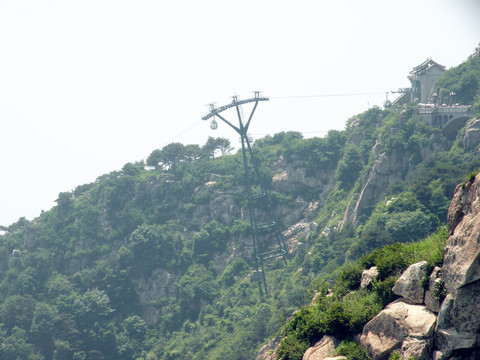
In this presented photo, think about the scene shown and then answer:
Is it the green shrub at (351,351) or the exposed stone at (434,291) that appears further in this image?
the green shrub at (351,351)

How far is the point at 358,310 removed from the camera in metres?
25.6

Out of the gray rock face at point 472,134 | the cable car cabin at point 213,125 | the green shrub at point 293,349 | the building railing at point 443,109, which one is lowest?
the green shrub at point 293,349

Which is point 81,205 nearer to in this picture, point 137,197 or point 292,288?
point 137,197

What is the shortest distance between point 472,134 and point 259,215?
36.9m

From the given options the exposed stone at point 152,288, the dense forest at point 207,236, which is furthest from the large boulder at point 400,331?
the exposed stone at point 152,288

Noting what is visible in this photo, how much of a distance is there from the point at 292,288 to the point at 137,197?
4177cm

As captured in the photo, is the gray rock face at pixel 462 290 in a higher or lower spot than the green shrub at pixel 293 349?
higher

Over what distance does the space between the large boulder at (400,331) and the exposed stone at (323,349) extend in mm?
1516

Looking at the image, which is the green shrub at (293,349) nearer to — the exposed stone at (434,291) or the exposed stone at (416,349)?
the exposed stone at (416,349)

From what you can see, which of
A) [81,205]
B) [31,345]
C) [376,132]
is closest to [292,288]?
[376,132]

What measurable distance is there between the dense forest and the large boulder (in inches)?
1714

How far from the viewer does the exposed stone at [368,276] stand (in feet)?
89.4

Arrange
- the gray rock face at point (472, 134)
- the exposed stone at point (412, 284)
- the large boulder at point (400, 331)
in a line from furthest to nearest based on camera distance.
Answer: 1. the gray rock face at point (472, 134)
2. the exposed stone at point (412, 284)
3. the large boulder at point (400, 331)

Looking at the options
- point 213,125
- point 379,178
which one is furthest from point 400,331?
point 213,125
